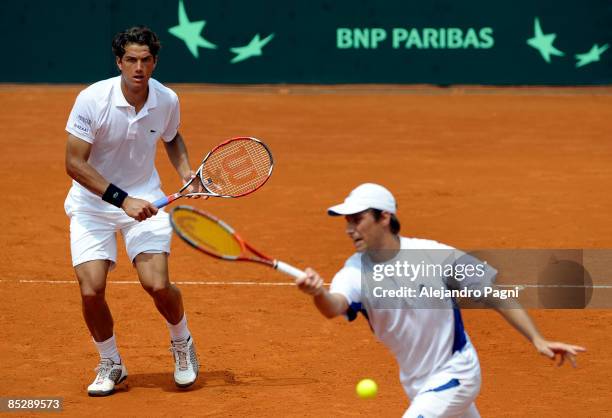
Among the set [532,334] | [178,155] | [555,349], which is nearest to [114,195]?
[178,155]

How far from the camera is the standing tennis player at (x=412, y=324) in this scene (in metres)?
5.81

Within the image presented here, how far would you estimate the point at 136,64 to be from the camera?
8.07 meters

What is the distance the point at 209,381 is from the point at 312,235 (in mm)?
4746

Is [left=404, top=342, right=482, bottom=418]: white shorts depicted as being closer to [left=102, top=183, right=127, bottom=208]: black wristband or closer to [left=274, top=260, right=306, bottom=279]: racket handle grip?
[left=274, top=260, right=306, bottom=279]: racket handle grip

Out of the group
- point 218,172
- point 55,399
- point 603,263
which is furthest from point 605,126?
point 55,399

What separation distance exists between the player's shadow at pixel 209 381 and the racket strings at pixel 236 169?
1464 mm

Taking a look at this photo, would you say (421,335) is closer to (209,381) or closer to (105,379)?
(209,381)

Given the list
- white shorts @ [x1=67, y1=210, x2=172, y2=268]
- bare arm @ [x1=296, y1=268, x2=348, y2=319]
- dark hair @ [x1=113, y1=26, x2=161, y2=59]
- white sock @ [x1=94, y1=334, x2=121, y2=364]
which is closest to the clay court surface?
white sock @ [x1=94, y1=334, x2=121, y2=364]

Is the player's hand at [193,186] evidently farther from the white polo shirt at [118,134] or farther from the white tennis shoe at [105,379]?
the white tennis shoe at [105,379]

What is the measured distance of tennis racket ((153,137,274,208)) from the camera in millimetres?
8656

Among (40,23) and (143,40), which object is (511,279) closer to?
(143,40)

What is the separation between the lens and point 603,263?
12.2m

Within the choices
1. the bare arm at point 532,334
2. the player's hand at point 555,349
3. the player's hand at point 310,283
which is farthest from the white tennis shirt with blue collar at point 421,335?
the player's hand at point 555,349

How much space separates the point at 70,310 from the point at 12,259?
2.07 meters
